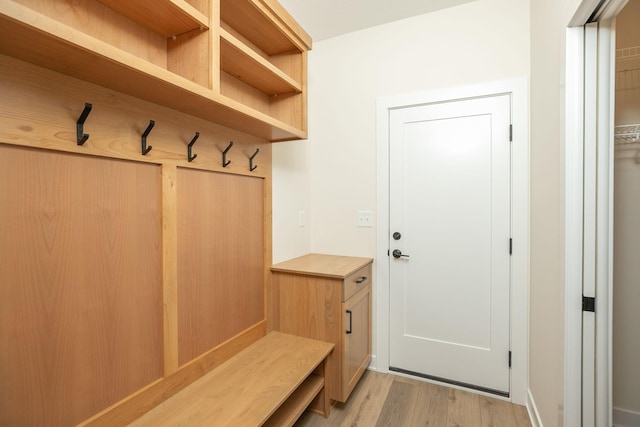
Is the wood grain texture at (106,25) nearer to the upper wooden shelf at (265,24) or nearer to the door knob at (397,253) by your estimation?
the upper wooden shelf at (265,24)

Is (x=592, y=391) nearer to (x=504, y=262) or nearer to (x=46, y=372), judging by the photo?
(x=504, y=262)

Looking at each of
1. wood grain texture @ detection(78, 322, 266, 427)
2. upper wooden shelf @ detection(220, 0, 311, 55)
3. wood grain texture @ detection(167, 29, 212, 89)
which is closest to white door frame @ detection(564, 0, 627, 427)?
upper wooden shelf @ detection(220, 0, 311, 55)

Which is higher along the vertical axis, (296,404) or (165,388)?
(165,388)

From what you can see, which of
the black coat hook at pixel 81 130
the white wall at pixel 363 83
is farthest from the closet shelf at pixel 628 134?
the black coat hook at pixel 81 130

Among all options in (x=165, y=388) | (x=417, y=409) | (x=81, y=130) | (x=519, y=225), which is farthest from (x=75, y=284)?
(x=519, y=225)

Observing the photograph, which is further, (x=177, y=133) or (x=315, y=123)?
(x=315, y=123)

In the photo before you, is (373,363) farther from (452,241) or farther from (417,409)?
(452,241)

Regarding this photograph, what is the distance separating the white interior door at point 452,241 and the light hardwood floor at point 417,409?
125mm

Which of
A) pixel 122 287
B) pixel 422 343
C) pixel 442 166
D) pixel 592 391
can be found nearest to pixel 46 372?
pixel 122 287

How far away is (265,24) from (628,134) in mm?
1905

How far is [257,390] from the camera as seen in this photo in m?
1.35

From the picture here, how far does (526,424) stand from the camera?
1.76m

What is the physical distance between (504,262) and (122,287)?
7.07 feet

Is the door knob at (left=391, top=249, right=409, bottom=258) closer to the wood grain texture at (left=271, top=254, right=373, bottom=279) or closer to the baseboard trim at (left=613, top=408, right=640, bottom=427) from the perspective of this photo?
the wood grain texture at (left=271, top=254, right=373, bottom=279)
